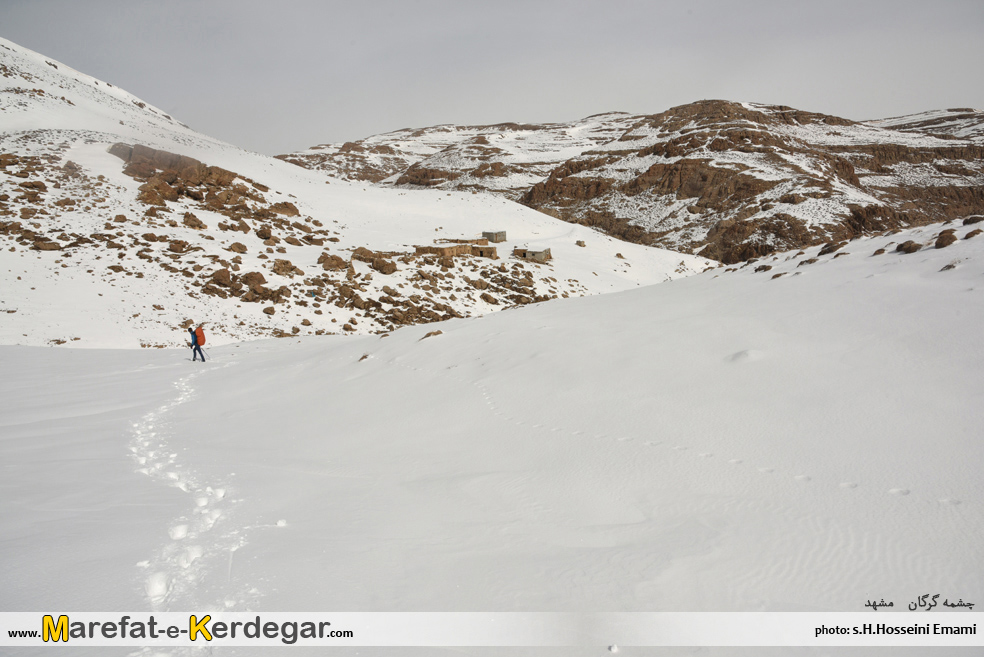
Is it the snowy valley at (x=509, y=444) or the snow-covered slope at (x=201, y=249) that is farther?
the snow-covered slope at (x=201, y=249)

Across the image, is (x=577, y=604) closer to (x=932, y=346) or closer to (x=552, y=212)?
(x=932, y=346)

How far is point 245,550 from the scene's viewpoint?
8.86 feet

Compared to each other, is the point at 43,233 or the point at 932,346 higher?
the point at 43,233

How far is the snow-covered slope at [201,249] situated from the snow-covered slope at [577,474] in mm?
7526

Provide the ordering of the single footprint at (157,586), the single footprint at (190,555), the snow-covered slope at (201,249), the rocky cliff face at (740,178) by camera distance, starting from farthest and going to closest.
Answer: the rocky cliff face at (740,178)
the snow-covered slope at (201,249)
the single footprint at (190,555)
the single footprint at (157,586)

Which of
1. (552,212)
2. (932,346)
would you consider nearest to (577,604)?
(932,346)

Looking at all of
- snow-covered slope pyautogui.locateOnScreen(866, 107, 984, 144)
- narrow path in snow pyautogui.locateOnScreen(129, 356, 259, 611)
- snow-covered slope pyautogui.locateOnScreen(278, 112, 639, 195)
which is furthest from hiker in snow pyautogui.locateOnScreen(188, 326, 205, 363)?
snow-covered slope pyautogui.locateOnScreen(866, 107, 984, 144)

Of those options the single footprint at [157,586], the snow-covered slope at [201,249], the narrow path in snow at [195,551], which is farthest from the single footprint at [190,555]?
the snow-covered slope at [201,249]

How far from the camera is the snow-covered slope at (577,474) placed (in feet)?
7.58

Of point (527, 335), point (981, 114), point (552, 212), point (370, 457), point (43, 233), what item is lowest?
point (370, 457)

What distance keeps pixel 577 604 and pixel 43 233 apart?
1894 centimetres

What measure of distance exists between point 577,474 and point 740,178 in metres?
51.3

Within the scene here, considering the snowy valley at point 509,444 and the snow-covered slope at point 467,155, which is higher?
the snow-covered slope at point 467,155

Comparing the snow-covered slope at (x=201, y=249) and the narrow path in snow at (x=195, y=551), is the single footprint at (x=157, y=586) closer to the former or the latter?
the narrow path in snow at (x=195, y=551)
